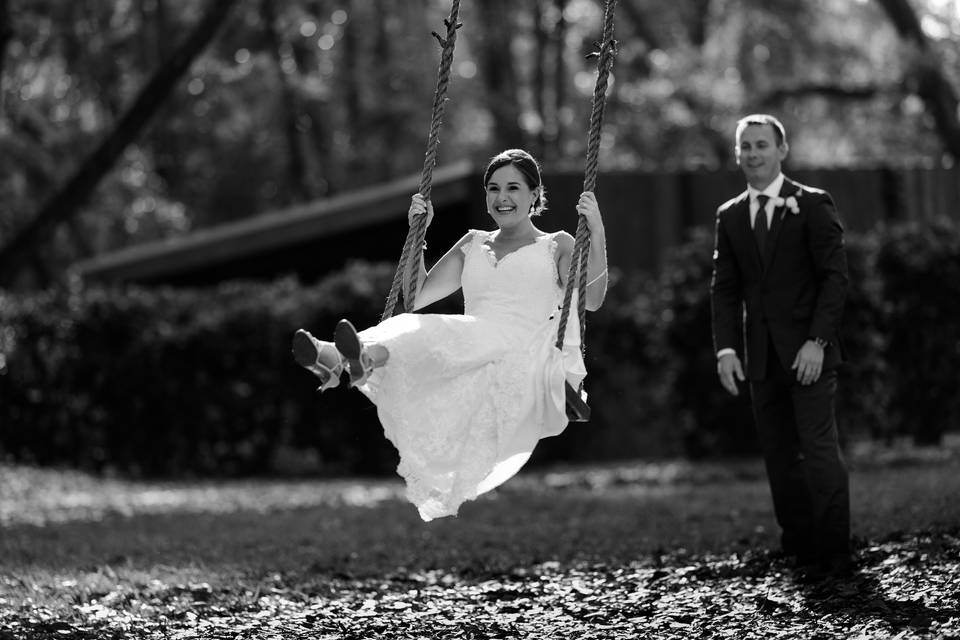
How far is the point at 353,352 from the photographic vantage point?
6082 millimetres

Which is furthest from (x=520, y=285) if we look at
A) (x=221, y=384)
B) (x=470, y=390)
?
Result: (x=221, y=384)

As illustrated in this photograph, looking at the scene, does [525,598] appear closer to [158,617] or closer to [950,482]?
[158,617]

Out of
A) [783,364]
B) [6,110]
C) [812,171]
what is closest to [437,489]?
[783,364]

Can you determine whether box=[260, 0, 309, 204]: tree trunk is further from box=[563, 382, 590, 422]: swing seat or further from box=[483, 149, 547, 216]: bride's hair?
box=[563, 382, 590, 422]: swing seat

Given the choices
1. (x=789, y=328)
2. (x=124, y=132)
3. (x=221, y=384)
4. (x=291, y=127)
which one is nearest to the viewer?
(x=789, y=328)

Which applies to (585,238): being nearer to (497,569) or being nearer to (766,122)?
(766,122)

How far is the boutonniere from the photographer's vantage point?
23.1ft

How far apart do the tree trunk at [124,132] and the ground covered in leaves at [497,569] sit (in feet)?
17.1

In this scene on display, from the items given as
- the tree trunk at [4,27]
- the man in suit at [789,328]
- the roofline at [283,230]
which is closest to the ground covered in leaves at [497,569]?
the man in suit at [789,328]

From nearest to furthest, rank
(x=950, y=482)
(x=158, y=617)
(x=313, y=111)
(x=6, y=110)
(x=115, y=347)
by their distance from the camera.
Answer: (x=158, y=617) → (x=950, y=482) → (x=115, y=347) → (x=6, y=110) → (x=313, y=111)

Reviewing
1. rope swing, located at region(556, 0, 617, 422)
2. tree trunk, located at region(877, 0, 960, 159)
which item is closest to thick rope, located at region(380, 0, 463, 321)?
rope swing, located at region(556, 0, 617, 422)

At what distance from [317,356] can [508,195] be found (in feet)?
4.60

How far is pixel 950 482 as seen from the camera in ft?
34.0

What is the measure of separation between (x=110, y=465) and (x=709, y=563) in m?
11.4
